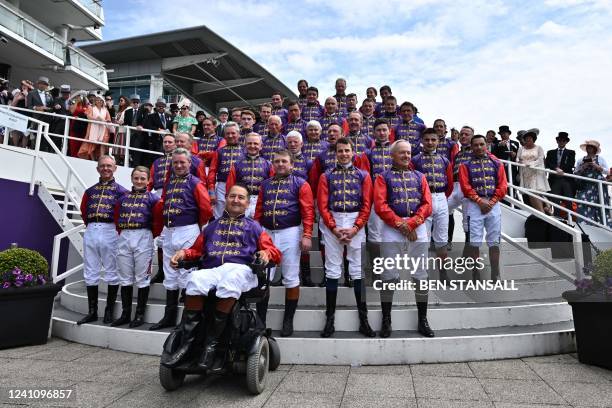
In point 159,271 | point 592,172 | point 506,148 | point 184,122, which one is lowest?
point 159,271

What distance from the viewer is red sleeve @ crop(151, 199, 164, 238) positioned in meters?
5.22

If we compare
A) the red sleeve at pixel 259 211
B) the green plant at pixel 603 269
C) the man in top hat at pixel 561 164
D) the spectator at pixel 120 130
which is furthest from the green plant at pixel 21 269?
the man in top hat at pixel 561 164

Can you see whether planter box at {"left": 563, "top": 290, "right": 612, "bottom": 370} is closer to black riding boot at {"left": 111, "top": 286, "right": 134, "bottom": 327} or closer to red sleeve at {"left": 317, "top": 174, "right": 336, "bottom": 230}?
red sleeve at {"left": 317, "top": 174, "right": 336, "bottom": 230}

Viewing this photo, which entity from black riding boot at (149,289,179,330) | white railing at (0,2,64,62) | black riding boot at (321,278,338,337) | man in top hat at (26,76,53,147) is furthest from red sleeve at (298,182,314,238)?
white railing at (0,2,64,62)

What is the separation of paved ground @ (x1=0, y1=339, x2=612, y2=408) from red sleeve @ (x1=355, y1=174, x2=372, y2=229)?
154 centimetres

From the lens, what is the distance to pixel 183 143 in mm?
6277

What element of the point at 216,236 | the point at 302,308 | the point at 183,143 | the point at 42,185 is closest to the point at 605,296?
the point at 302,308

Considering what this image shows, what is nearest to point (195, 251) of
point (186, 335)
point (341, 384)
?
point (186, 335)

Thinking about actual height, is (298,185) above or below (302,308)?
above

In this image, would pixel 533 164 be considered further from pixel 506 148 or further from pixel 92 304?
pixel 92 304

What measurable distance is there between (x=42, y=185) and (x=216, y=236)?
18.5 ft

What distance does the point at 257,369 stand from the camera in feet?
10.6

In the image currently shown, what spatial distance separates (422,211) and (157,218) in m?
3.31

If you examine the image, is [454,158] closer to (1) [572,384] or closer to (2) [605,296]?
(2) [605,296]
